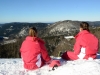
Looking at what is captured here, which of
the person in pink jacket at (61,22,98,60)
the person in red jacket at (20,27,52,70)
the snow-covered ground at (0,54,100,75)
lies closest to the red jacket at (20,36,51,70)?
the person in red jacket at (20,27,52,70)

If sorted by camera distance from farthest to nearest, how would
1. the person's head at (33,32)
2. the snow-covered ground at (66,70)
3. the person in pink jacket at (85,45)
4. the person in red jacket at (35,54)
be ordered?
the person in pink jacket at (85,45) → the person in red jacket at (35,54) → the person's head at (33,32) → the snow-covered ground at (66,70)

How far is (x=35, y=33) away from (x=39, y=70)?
1369 mm

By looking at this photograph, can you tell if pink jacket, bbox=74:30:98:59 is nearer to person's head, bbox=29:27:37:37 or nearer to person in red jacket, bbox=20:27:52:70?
person in red jacket, bbox=20:27:52:70

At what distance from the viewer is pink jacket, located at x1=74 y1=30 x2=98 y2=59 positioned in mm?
8320

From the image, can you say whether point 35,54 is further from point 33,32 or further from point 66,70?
point 66,70

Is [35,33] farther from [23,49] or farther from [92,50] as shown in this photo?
[92,50]

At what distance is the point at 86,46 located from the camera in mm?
8320

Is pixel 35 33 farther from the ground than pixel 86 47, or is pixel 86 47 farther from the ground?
pixel 35 33

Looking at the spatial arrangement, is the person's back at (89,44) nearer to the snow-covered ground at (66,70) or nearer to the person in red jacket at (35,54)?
the snow-covered ground at (66,70)

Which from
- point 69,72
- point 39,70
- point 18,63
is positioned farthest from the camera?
point 18,63

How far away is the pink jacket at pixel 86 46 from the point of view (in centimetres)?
832

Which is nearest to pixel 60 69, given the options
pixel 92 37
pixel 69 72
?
pixel 69 72

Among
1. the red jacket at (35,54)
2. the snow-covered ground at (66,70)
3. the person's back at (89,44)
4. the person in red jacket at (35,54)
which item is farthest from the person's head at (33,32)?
the person's back at (89,44)

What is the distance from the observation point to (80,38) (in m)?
8.39
